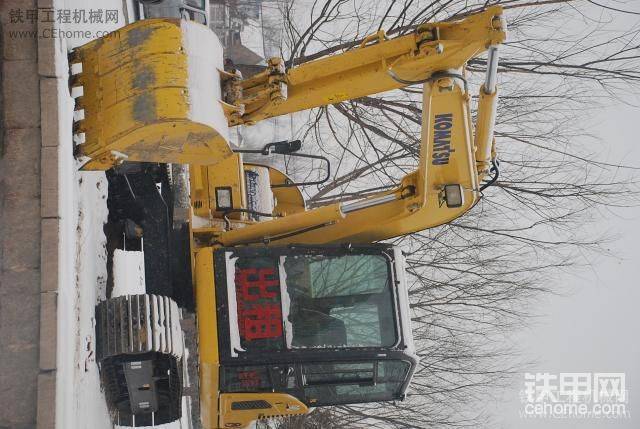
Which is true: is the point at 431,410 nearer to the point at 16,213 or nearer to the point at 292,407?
the point at 292,407

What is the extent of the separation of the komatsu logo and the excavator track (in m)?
2.55

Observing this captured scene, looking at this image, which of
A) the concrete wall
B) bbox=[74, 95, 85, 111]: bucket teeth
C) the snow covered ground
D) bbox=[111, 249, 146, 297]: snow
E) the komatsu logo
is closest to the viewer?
the concrete wall

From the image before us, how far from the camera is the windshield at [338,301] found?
5324mm

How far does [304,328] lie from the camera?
5.33 m

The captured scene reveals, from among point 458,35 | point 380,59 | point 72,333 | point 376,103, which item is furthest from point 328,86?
point 376,103

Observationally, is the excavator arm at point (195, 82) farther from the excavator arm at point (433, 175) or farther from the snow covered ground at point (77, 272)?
the snow covered ground at point (77, 272)

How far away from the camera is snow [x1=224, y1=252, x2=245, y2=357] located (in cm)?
521

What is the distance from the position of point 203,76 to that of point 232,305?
1810 mm

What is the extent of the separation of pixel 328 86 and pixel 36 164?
235 cm

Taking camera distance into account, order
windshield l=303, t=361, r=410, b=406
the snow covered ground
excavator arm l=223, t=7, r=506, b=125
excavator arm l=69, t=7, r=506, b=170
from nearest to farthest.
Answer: the snow covered ground, excavator arm l=69, t=7, r=506, b=170, excavator arm l=223, t=7, r=506, b=125, windshield l=303, t=361, r=410, b=406

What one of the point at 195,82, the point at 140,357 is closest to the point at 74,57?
the point at 195,82

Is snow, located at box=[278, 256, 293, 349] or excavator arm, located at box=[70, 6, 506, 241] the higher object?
excavator arm, located at box=[70, 6, 506, 241]

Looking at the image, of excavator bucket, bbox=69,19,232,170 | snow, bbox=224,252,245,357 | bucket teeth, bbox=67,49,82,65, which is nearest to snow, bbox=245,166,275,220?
snow, bbox=224,252,245,357

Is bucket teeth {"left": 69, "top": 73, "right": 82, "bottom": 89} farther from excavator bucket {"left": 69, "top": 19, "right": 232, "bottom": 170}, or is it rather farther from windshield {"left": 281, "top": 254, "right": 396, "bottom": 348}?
windshield {"left": 281, "top": 254, "right": 396, "bottom": 348}
